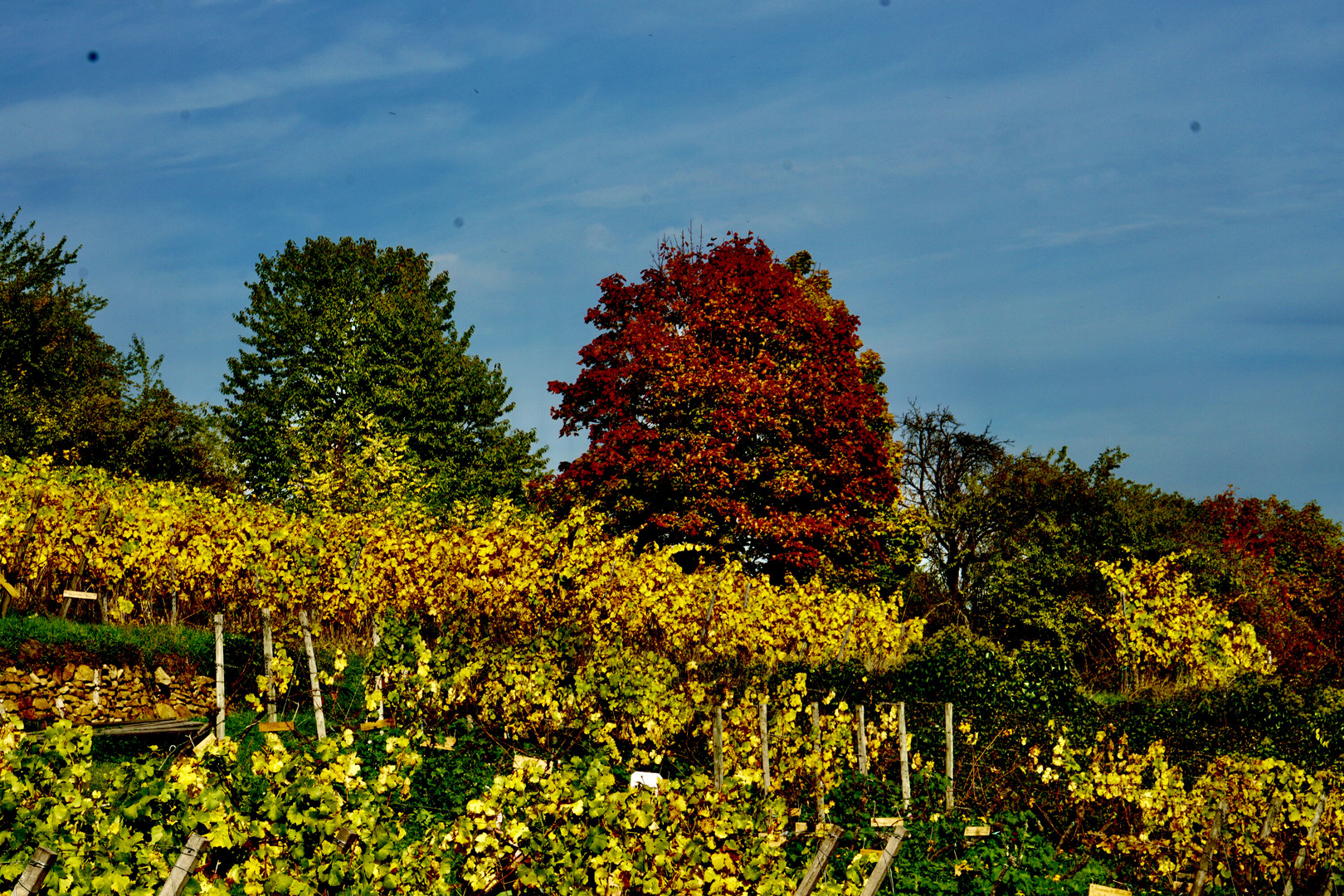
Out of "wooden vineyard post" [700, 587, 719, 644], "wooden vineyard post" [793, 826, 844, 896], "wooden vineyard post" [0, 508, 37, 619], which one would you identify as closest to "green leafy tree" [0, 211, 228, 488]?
"wooden vineyard post" [0, 508, 37, 619]

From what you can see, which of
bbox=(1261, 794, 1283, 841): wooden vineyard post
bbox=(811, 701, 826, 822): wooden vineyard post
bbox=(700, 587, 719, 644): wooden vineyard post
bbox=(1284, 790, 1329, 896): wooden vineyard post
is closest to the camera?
bbox=(1284, 790, 1329, 896): wooden vineyard post

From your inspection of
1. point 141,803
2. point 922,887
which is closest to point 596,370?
point 922,887

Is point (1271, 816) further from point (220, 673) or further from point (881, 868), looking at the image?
point (220, 673)

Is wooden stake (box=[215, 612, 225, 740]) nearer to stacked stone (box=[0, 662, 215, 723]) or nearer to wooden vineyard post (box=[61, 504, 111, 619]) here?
stacked stone (box=[0, 662, 215, 723])

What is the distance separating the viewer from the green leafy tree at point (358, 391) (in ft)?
92.4

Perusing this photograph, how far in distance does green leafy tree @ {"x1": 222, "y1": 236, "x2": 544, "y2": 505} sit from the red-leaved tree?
807 cm

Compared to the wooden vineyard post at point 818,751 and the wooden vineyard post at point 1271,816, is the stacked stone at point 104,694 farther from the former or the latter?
the wooden vineyard post at point 1271,816

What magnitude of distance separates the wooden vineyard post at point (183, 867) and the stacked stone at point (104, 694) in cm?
745

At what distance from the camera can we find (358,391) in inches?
1158

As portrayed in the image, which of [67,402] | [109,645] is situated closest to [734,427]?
[109,645]

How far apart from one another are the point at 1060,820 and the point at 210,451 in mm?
28630

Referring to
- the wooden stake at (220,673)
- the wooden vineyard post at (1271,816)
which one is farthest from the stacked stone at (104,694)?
the wooden vineyard post at (1271,816)

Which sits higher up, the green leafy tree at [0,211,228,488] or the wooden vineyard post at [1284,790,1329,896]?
the green leafy tree at [0,211,228,488]

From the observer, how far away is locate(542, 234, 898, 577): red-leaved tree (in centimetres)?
1812
